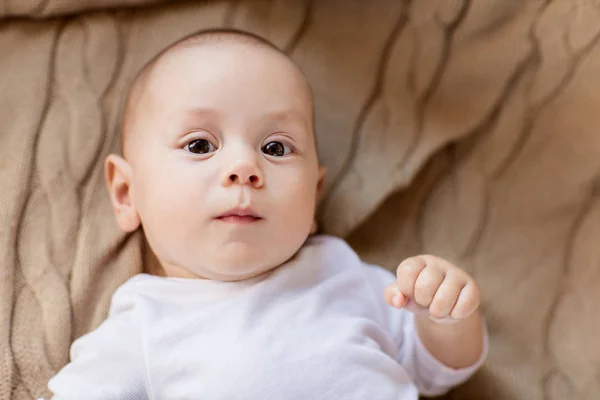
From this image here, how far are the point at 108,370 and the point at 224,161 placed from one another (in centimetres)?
34

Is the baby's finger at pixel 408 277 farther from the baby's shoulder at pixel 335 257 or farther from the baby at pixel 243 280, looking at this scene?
the baby's shoulder at pixel 335 257

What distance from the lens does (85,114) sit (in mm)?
1238

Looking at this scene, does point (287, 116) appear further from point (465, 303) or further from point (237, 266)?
point (465, 303)

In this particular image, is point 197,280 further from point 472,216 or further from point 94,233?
point 472,216

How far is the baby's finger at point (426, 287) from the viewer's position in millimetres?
979

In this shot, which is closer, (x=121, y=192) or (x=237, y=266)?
(x=237, y=266)

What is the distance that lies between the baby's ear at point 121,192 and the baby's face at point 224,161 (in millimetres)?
28

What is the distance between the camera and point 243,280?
1.10 meters

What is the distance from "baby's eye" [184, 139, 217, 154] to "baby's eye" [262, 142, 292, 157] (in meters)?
0.08

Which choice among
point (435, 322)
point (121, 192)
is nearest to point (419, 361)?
point (435, 322)

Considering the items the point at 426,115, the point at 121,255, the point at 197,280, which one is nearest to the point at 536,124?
the point at 426,115

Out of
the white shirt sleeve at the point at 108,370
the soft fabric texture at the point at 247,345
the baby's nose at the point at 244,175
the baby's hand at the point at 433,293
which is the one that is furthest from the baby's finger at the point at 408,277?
the white shirt sleeve at the point at 108,370

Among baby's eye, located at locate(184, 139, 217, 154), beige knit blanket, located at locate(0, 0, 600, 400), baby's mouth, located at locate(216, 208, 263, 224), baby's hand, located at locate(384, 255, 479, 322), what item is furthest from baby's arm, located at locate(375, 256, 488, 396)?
baby's eye, located at locate(184, 139, 217, 154)

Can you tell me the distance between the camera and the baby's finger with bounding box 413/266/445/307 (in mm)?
979
